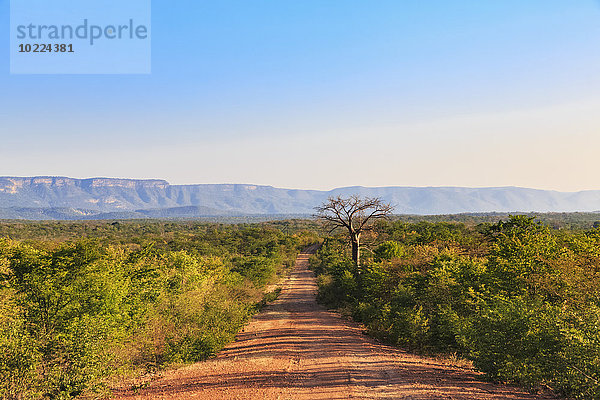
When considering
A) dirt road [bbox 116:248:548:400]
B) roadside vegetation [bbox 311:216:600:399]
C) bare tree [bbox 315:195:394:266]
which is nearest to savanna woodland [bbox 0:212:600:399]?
roadside vegetation [bbox 311:216:600:399]

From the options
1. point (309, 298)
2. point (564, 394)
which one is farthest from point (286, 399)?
point (309, 298)

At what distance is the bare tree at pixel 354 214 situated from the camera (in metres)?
31.7

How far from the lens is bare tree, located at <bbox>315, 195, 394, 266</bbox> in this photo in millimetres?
31703

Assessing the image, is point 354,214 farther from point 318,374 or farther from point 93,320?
point 93,320

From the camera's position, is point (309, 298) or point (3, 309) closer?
point (3, 309)

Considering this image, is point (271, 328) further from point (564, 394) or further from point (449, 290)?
point (564, 394)

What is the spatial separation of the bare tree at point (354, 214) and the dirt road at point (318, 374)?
12122 mm

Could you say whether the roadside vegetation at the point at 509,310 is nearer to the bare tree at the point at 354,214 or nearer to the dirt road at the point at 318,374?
the dirt road at the point at 318,374

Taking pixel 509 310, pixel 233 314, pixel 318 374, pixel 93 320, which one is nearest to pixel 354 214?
pixel 233 314

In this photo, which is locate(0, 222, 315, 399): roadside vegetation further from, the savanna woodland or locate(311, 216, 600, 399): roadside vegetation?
locate(311, 216, 600, 399): roadside vegetation

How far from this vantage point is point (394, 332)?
18266 millimetres

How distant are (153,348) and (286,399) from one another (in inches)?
294

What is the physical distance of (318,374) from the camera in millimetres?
13758

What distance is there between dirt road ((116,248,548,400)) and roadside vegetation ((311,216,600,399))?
43.5 inches
